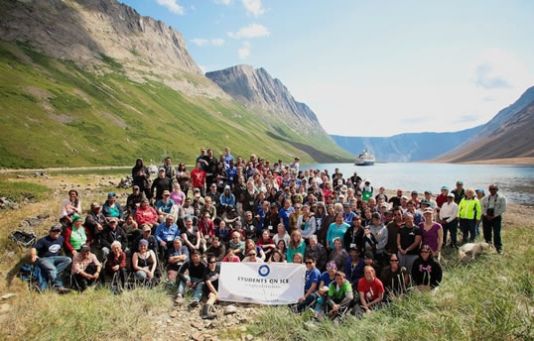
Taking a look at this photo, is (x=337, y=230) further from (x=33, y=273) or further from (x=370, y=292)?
(x=33, y=273)

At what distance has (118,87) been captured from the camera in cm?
13688

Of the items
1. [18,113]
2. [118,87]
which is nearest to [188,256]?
[18,113]

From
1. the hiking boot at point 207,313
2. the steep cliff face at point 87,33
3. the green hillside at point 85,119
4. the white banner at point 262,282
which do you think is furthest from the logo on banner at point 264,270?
the steep cliff face at point 87,33

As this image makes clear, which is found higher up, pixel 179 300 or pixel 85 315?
pixel 85 315

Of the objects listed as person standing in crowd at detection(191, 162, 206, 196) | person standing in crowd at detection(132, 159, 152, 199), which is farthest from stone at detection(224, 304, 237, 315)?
person standing in crowd at detection(191, 162, 206, 196)

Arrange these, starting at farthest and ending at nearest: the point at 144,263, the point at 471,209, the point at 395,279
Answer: the point at 471,209
the point at 144,263
the point at 395,279

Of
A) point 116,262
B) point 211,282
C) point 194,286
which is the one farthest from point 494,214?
point 116,262

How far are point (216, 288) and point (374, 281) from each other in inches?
202

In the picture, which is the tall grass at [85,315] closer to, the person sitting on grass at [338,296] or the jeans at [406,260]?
the person sitting on grass at [338,296]

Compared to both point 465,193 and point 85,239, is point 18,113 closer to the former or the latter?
point 85,239

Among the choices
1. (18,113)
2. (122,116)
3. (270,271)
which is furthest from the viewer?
(122,116)

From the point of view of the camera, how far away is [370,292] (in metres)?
8.79

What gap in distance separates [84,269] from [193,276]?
12.2 feet

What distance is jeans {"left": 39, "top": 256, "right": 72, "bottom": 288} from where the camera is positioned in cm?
1066
